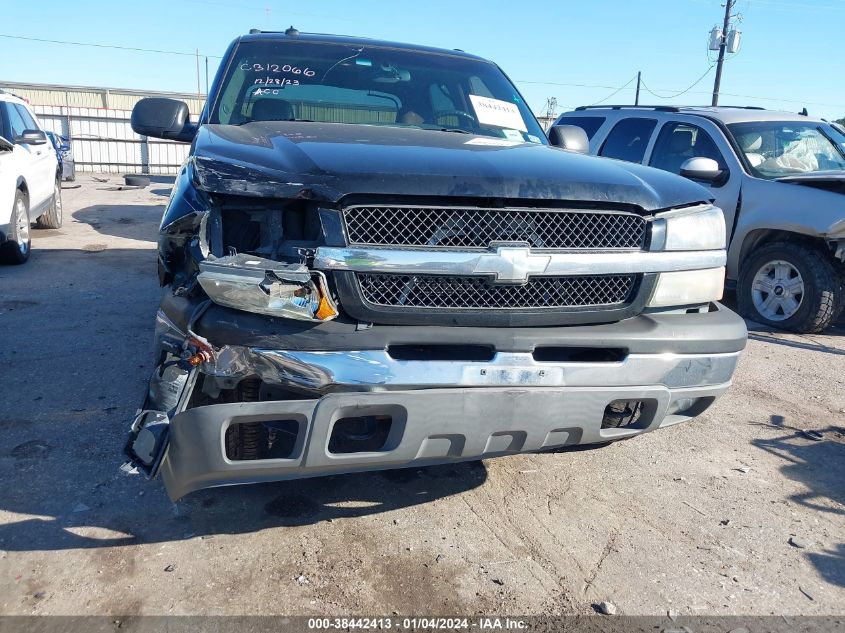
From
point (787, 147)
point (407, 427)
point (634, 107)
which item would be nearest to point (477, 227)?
point (407, 427)

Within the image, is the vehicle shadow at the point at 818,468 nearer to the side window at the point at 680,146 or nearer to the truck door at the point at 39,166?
the side window at the point at 680,146

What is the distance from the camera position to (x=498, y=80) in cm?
448

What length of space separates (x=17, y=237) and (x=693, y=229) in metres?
7.36

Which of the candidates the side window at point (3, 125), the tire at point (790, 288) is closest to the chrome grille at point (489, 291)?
the tire at point (790, 288)

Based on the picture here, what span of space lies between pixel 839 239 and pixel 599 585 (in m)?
4.46

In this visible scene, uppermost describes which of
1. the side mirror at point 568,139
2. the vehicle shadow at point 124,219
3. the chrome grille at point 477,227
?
the side mirror at point 568,139

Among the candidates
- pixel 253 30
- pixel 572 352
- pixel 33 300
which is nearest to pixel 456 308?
pixel 572 352

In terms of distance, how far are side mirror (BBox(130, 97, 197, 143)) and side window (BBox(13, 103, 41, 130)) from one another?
6.56 metres

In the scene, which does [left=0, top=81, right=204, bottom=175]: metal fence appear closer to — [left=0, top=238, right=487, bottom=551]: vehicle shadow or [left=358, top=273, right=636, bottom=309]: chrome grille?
[left=0, top=238, right=487, bottom=551]: vehicle shadow

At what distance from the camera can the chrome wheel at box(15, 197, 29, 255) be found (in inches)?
305

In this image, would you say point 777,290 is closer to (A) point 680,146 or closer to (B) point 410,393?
(A) point 680,146

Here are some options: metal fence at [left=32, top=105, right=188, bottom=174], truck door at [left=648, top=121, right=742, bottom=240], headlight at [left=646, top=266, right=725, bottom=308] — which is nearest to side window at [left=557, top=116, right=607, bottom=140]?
truck door at [left=648, top=121, right=742, bottom=240]

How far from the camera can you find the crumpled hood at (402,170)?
2.30 m

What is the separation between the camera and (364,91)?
3.98 meters
